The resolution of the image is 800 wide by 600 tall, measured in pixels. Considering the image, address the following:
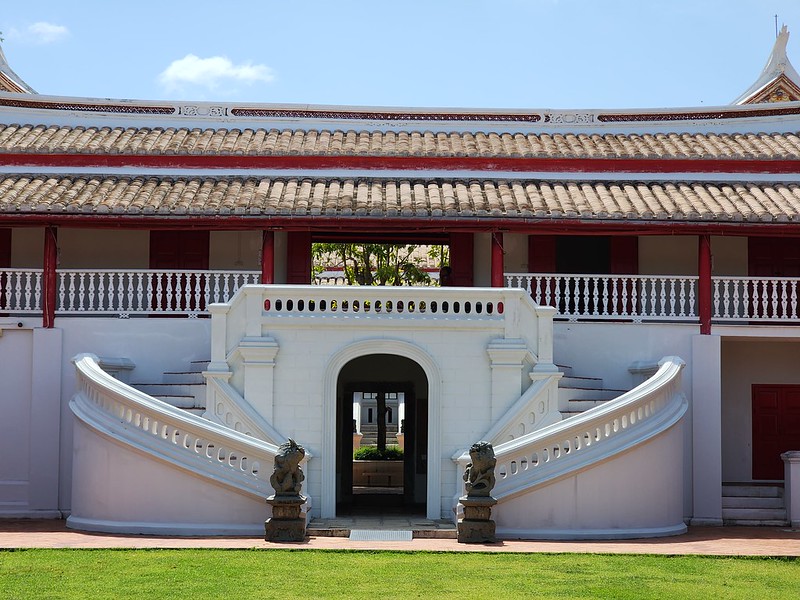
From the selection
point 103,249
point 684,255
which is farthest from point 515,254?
point 103,249

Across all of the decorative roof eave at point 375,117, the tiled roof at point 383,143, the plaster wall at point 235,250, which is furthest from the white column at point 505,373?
the decorative roof eave at point 375,117

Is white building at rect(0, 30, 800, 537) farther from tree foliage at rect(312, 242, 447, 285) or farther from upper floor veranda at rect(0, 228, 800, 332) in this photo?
tree foliage at rect(312, 242, 447, 285)

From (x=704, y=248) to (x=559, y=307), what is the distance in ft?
8.78

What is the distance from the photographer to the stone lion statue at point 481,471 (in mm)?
15852

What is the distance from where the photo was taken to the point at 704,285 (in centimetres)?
2039

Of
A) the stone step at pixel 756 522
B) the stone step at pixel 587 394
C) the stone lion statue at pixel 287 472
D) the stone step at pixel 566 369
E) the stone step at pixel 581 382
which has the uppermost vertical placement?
the stone step at pixel 566 369

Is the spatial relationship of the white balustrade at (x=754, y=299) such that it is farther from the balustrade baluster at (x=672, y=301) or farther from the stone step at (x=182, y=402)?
the stone step at (x=182, y=402)

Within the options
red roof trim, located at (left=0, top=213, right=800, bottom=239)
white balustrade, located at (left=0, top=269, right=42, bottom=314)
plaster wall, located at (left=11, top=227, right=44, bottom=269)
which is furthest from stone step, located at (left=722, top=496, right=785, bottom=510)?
plaster wall, located at (left=11, top=227, right=44, bottom=269)

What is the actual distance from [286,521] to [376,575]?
2.92 meters

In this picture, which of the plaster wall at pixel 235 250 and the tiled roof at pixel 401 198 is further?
the plaster wall at pixel 235 250

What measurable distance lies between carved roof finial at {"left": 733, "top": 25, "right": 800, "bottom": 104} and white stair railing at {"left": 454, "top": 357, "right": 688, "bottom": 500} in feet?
38.8

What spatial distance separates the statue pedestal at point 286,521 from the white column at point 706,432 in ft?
22.4

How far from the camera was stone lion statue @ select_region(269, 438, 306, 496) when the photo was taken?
51.6 feet

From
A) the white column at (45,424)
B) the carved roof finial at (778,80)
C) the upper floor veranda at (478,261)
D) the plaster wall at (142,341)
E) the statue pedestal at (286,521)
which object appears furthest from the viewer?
the carved roof finial at (778,80)
